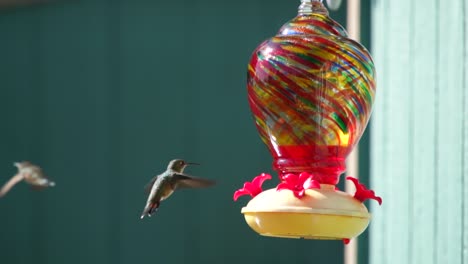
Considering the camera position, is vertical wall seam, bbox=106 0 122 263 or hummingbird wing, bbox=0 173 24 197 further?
vertical wall seam, bbox=106 0 122 263

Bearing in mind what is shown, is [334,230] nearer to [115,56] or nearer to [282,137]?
[282,137]

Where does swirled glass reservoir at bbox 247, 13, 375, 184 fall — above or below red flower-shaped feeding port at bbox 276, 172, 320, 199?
above

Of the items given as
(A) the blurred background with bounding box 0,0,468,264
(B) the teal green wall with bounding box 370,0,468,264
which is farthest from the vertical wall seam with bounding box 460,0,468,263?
(A) the blurred background with bounding box 0,0,468,264

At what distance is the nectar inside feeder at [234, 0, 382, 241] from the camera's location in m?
3.07

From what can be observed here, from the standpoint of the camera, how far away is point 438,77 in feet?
15.9

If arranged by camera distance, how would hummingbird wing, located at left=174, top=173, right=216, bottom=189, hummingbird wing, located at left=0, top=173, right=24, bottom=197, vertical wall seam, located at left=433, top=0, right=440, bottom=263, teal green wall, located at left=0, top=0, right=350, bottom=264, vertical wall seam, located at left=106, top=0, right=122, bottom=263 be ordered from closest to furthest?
hummingbird wing, located at left=174, top=173, right=216, bottom=189
hummingbird wing, located at left=0, top=173, right=24, bottom=197
vertical wall seam, located at left=433, top=0, right=440, bottom=263
teal green wall, located at left=0, top=0, right=350, bottom=264
vertical wall seam, located at left=106, top=0, right=122, bottom=263

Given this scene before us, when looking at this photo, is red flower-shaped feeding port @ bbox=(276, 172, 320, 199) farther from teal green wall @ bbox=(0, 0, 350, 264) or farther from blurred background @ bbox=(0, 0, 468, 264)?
teal green wall @ bbox=(0, 0, 350, 264)

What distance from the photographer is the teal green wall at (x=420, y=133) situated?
14.9ft

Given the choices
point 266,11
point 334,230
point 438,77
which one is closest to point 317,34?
point 334,230

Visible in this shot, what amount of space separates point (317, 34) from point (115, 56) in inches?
209

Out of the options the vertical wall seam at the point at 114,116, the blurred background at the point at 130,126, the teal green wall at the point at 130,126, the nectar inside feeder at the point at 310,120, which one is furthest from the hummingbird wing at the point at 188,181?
the vertical wall seam at the point at 114,116

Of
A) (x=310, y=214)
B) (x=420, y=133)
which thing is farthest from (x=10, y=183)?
(x=310, y=214)

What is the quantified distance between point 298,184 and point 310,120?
20 centimetres

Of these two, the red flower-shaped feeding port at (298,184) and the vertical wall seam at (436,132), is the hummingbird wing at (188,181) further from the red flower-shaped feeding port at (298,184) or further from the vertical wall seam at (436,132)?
the vertical wall seam at (436,132)
